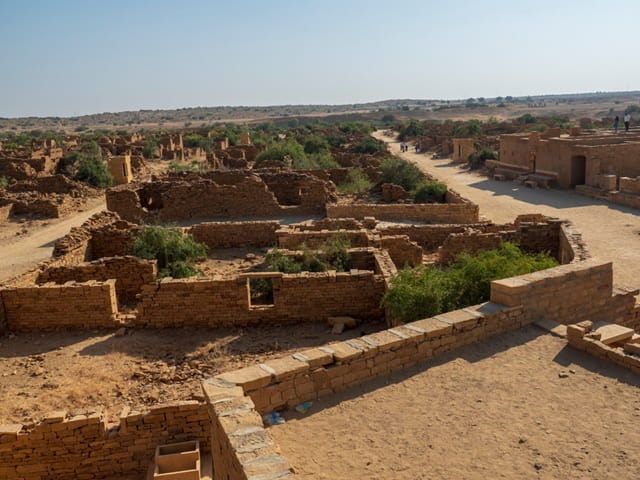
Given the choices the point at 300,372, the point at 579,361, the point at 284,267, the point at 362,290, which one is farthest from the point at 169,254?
the point at 579,361

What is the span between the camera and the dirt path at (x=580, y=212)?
13.0 m

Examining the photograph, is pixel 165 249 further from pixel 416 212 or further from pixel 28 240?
pixel 416 212

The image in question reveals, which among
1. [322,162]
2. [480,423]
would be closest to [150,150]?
[322,162]

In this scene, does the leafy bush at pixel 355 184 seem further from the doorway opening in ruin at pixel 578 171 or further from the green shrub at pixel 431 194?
the doorway opening in ruin at pixel 578 171

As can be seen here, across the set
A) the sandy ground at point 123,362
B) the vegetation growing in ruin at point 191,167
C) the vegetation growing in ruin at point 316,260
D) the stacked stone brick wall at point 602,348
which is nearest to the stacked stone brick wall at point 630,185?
the vegetation growing in ruin at point 316,260

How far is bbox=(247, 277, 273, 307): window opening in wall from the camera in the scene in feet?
37.1

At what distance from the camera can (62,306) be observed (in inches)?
404

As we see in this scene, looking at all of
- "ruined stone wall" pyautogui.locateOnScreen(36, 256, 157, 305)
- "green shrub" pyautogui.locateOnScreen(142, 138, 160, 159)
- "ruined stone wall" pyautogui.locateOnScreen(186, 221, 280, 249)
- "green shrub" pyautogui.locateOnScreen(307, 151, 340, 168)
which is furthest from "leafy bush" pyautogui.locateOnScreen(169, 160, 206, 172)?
"ruined stone wall" pyautogui.locateOnScreen(36, 256, 157, 305)

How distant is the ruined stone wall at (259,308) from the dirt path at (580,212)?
529 centimetres

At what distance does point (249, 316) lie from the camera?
33.6 feet

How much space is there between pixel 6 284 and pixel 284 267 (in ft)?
17.8

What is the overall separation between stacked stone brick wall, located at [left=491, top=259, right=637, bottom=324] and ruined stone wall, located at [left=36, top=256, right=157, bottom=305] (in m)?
7.94

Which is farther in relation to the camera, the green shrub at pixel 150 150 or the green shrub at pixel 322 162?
the green shrub at pixel 150 150

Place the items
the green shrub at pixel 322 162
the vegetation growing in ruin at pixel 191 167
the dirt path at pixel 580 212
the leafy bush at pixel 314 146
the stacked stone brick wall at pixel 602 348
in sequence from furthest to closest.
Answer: the leafy bush at pixel 314 146 < the vegetation growing in ruin at pixel 191 167 < the green shrub at pixel 322 162 < the dirt path at pixel 580 212 < the stacked stone brick wall at pixel 602 348
